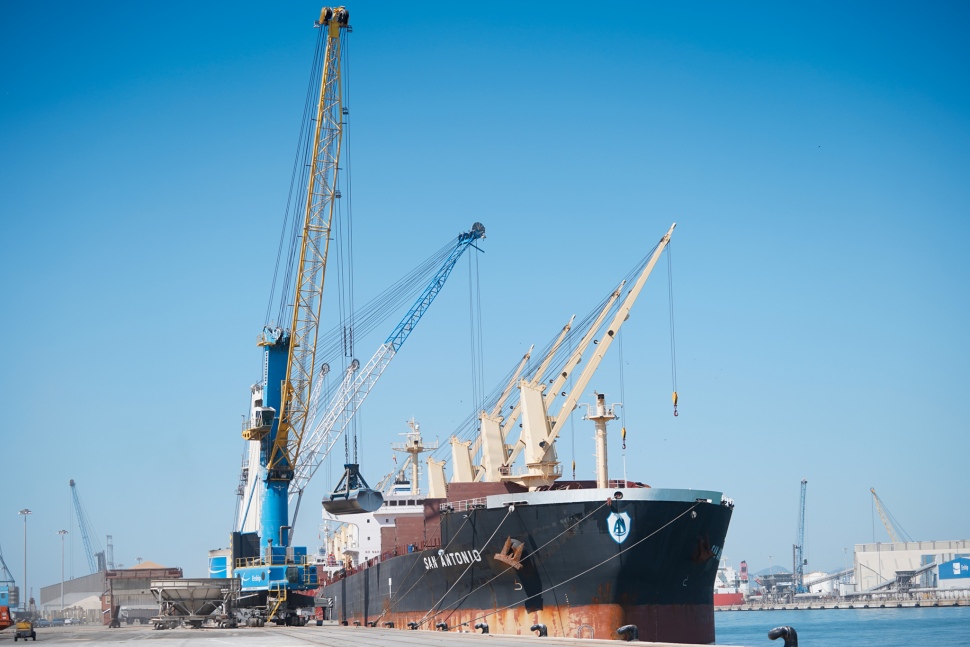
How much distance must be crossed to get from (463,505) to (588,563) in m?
7.78

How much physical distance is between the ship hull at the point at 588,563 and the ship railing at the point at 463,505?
455 mm

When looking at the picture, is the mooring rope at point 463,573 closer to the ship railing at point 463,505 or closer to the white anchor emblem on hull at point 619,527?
the ship railing at point 463,505

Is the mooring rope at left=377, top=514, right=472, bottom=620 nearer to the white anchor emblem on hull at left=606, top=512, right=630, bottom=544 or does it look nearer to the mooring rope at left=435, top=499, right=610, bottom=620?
the mooring rope at left=435, top=499, right=610, bottom=620

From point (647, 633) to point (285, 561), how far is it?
26149mm

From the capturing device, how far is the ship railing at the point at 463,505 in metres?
39.4

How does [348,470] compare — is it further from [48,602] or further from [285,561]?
[48,602]

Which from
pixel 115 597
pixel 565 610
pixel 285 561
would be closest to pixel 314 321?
pixel 285 561

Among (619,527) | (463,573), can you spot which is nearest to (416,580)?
(463,573)

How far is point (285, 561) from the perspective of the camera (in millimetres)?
54250

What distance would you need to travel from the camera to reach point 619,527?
113 feet

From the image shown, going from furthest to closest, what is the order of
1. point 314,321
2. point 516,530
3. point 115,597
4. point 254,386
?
1. point 254,386
2. point 115,597
3. point 314,321
4. point 516,530

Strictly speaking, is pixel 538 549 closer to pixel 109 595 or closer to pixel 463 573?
pixel 463 573

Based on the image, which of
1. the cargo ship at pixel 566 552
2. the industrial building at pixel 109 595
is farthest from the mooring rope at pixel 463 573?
the industrial building at pixel 109 595

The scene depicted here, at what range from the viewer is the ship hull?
34.6 meters
